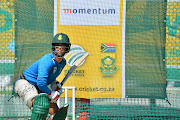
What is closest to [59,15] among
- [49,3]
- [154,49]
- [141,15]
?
[49,3]

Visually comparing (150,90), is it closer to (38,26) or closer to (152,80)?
(152,80)

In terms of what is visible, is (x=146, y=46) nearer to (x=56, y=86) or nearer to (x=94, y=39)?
(x=94, y=39)

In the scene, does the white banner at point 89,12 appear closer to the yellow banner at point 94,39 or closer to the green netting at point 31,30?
the yellow banner at point 94,39

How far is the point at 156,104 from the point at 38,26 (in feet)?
9.32

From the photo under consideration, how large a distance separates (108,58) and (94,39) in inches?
17.9

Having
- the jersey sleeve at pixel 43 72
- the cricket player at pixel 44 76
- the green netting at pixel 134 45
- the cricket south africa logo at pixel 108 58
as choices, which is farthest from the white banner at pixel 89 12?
the jersey sleeve at pixel 43 72

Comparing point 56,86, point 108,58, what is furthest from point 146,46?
point 56,86

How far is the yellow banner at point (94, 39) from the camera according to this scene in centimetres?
530

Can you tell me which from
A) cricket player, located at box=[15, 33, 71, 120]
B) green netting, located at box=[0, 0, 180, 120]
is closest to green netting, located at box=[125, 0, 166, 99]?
green netting, located at box=[0, 0, 180, 120]

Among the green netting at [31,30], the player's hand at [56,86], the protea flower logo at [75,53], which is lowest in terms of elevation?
the player's hand at [56,86]

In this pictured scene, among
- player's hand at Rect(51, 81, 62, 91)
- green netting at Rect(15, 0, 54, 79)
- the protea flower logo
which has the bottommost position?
player's hand at Rect(51, 81, 62, 91)

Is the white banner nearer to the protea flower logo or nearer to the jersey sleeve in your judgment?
the protea flower logo

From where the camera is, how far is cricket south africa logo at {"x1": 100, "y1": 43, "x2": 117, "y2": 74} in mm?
5324

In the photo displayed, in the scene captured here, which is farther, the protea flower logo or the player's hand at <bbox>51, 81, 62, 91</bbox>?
the protea flower logo
